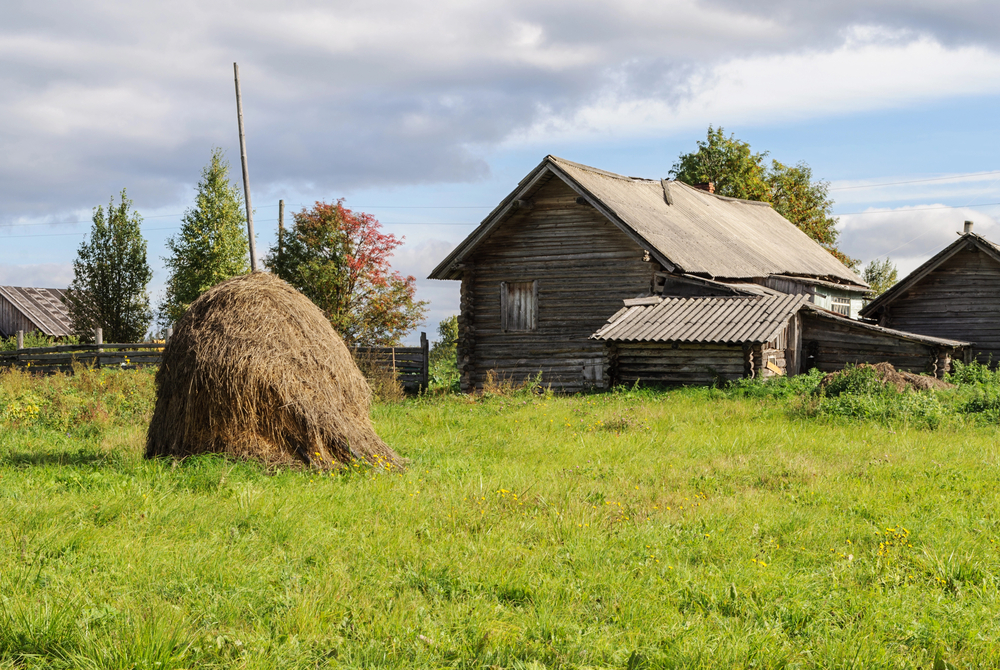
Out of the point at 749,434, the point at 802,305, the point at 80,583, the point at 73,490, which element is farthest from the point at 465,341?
the point at 80,583

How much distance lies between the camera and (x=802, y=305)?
21047mm

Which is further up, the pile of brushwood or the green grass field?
the pile of brushwood

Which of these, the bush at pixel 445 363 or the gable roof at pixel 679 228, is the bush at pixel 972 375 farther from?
the bush at pixel 445 363

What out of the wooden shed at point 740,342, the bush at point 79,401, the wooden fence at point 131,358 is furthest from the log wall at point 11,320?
the wooden shed at point 740,342

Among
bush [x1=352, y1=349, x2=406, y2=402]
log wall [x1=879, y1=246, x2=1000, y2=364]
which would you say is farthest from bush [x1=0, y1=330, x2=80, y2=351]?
log wall [x1=879, y1=246, x2=1000, y2=364]

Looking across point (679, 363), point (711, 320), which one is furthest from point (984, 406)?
point (679, 363)

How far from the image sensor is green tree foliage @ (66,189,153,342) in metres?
35.5

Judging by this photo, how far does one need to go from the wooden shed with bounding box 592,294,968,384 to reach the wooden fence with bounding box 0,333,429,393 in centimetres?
615

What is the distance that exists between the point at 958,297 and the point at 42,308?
43672 mm

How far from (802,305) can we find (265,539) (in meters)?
17.5

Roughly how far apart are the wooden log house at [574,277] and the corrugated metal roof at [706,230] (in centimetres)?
8

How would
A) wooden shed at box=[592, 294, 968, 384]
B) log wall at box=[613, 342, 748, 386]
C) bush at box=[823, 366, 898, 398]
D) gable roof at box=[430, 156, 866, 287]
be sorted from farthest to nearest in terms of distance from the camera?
gable roof at box=[430, 156, 866, 287]
log wall at box=[613, 342, 748, 386]
wooden shed at box=[592, 294, 968, 384]
bush at box=[823, 366, 898, 398]

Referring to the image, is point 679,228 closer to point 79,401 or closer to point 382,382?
point 382,382

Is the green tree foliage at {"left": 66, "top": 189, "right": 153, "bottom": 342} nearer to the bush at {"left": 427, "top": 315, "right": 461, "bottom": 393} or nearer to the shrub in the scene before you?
the bush at {"left": 427, "top": 315, "right": 461, "bottom": 393}
